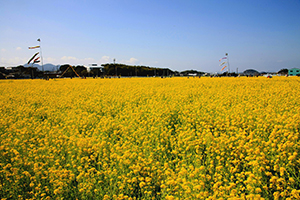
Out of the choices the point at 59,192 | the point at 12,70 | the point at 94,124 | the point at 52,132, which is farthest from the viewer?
the point at 12,70

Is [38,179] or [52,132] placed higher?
[52,132]

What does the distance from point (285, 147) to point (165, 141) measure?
243cm

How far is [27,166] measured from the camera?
149 inches

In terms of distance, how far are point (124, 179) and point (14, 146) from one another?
305 cm

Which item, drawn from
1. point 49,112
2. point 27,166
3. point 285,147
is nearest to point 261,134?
point 285,147

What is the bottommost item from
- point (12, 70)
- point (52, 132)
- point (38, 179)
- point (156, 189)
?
point (156, 189)

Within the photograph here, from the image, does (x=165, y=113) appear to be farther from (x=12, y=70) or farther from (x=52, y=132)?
(x=12, y=70)

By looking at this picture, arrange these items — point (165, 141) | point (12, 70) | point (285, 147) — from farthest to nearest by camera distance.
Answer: point (12, 70)
point (165, 141)
point (285, 147)

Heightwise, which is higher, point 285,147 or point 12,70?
point 12,70

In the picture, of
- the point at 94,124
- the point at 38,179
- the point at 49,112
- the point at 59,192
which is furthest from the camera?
the point at 49,112

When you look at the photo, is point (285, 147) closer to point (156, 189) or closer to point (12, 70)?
point (156, 189)

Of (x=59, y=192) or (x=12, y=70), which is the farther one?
(x=12, y=70)

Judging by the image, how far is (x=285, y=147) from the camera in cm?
371

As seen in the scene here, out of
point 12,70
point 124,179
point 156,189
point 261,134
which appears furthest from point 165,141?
point 12,70
